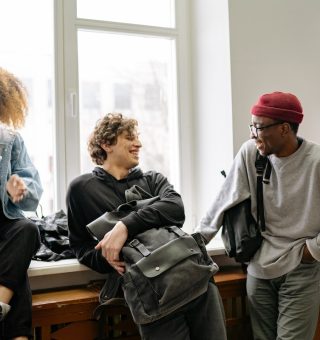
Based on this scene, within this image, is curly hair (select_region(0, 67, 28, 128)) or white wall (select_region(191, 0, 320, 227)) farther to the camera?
white wall (select_region(191, 0, 320, 227))

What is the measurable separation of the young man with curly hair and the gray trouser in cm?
29

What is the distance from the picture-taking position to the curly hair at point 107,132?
77.9 inches

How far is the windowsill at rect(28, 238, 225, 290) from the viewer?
75.5 inches

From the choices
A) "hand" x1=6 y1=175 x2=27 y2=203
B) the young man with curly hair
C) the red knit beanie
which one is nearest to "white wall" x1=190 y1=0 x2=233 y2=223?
the red knit beanie

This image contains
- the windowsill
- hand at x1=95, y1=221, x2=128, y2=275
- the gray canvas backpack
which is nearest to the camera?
the gray canvas backpack

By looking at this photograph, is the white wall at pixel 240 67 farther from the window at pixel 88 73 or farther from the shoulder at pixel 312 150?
the shoulder at pixel 312 150

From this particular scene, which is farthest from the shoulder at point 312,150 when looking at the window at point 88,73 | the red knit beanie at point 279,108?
the window at point 88,73

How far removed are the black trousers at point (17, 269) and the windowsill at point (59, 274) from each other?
19 centimetres

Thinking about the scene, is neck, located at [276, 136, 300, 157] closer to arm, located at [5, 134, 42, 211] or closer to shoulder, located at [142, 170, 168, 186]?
shoulder, located at [142, 170, 168, 186]

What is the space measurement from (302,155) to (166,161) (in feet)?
3.28

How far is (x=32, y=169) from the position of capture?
6.27ft

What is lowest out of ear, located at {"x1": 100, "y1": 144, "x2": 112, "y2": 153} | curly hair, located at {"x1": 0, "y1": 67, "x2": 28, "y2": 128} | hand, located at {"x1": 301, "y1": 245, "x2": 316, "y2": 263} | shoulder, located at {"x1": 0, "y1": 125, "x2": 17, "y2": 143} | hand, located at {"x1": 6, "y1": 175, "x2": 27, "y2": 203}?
hand, located at {"x1": 301, "y1": 245, "x2": 316, "y2": 263}

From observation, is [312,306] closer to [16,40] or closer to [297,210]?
[297,210]

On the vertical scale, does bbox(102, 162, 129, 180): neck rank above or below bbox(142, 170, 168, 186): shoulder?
above
